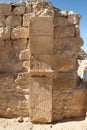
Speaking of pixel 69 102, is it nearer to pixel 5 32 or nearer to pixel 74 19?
pixel 74 19

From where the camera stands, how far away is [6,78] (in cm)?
655

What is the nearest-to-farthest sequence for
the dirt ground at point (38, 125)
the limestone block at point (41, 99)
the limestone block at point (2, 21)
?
the dirt ground at point (38, 125)
the limestone block at point (41, 99)
the limestone block at point (2, 21)

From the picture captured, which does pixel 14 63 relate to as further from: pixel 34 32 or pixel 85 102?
pixel 85 102

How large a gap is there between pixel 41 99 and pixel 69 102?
725 mm

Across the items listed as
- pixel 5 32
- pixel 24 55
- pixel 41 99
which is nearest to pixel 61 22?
pixel 24 55

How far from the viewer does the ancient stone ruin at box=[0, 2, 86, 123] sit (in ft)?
20.2

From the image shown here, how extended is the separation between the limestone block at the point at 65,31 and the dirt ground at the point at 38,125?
7.14 ft

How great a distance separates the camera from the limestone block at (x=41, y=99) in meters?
6.13

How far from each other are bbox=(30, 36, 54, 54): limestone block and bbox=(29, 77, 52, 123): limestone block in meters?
0.67

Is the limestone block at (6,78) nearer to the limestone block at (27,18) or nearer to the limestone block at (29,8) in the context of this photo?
the limestone block at (27,18)

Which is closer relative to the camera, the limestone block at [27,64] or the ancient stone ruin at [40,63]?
the ancient stone ruin at [40,63]

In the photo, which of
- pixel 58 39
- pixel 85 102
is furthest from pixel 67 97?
pixel 58 39

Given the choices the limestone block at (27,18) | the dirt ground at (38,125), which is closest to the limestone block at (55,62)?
the limestone block at (27,18)

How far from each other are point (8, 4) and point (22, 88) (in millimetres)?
2254
